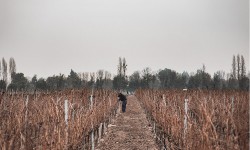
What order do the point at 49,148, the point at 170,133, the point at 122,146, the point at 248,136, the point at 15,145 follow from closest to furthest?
the point at 248,136 → the point at 15,145 → the point at 49,148 → the point at 170,133 → the point at 122,146

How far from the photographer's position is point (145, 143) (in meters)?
9.52

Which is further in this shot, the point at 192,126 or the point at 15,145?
the point at 192,126

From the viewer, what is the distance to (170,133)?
278 inches

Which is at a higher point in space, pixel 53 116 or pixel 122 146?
pixel 53 116

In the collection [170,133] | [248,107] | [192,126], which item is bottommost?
[170,133]

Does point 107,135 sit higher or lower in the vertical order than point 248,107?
lower

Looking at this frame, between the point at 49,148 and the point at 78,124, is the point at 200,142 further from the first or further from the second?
the point at 78,124

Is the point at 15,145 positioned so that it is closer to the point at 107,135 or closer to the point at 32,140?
the point at 32,140

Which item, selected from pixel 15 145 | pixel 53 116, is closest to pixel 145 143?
pixel 53 116

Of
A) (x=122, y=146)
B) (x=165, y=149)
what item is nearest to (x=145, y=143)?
(x=122, y=146)

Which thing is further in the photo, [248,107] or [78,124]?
[78,124]

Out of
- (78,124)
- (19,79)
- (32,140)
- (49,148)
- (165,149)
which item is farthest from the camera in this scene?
(19,79)

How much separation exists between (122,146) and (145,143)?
81 centimetres

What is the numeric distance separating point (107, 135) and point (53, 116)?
6128 mm
